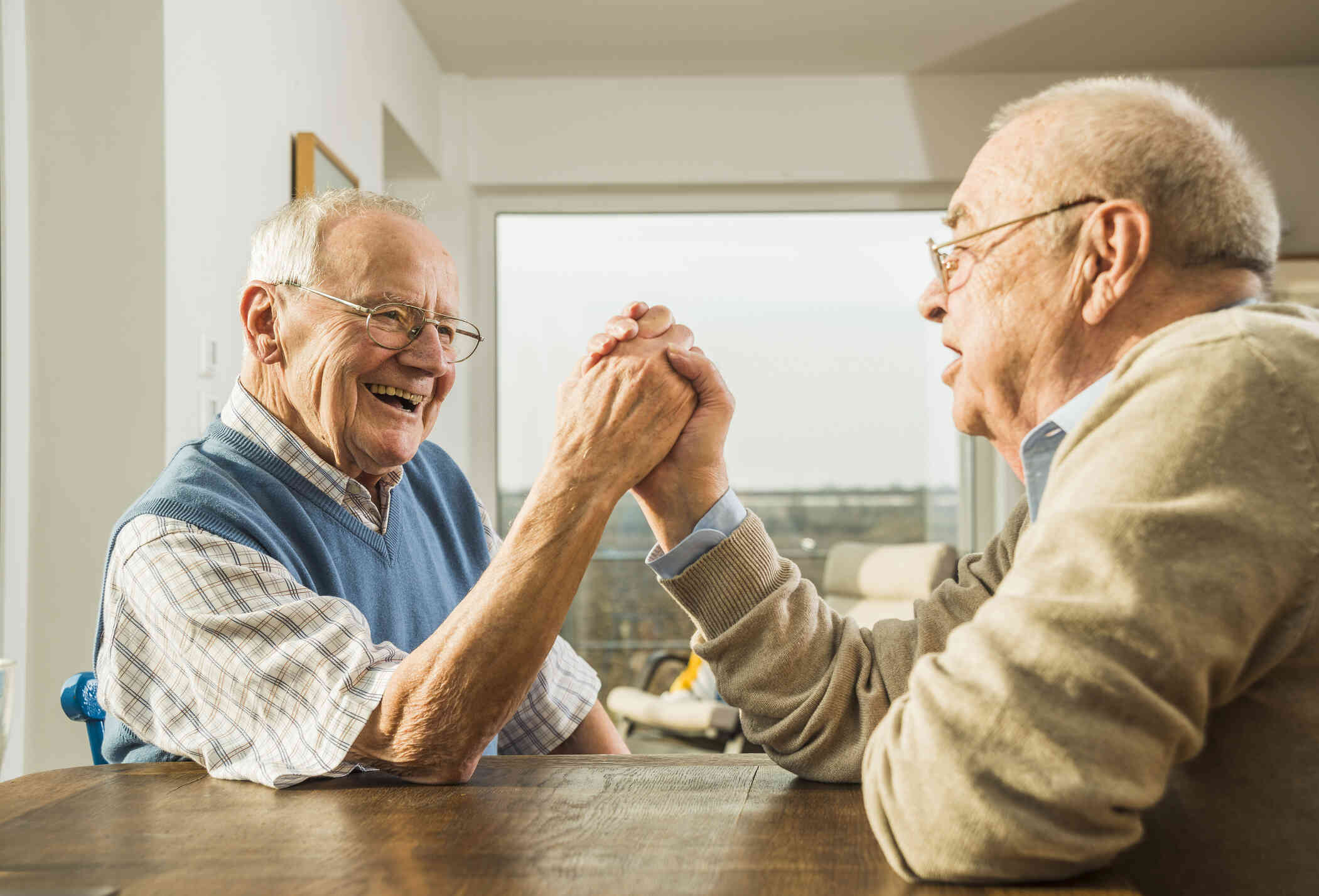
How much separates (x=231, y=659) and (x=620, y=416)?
0.43m

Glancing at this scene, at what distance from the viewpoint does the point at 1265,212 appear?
3.02 feet

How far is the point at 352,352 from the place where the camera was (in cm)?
137

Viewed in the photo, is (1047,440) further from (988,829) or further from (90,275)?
(90,275)

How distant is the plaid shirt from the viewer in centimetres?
102

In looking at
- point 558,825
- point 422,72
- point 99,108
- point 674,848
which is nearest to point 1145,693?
point 674,848

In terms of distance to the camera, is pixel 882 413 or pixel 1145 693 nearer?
pixel 1145 693

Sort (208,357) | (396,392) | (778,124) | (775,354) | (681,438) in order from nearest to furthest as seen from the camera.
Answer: (681,438) → (396,392) → (208,357) → (778,124) → (775,354)

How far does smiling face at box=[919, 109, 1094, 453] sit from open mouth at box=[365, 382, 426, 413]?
2.30 ft

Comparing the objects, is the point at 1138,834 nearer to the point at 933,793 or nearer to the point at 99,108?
the point at 933,793

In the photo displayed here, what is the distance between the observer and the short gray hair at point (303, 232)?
1.39m

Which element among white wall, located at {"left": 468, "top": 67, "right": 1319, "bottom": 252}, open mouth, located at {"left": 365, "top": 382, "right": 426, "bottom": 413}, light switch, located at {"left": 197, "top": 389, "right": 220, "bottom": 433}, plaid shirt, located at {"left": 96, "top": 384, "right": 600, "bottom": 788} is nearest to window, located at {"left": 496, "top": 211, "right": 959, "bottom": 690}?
white wall, located at {"left": 468, "top": 67, "right": 1319, "bottom": 252}

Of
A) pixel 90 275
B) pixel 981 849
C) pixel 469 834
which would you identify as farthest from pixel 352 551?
pixel 90 275

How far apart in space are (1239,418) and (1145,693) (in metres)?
0.18

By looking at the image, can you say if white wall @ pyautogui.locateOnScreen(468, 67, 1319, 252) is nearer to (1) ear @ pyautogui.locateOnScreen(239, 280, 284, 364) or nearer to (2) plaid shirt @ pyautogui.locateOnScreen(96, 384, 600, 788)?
(1) ear @ pyautogui.locateOnScreen(239, 280, 284, 364)
